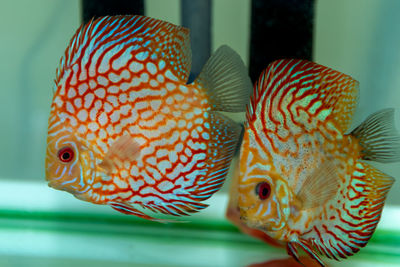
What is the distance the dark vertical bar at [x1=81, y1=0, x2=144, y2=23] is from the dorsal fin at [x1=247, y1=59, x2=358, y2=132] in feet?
1.63

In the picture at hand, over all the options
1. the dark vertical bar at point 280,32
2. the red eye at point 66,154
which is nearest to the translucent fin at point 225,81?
the red eye at point 66,154

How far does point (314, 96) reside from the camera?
0.79 meters

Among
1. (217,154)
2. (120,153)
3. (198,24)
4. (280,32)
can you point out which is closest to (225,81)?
(217,154)

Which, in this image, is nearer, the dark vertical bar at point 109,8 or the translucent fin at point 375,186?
the translucent fin at point 375,186

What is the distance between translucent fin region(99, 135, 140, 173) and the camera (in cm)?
73

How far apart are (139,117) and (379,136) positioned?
49 centimetres

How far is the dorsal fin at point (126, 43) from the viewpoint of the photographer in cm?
74

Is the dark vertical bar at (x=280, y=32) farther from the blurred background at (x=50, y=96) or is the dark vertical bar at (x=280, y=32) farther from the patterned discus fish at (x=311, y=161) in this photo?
the patterned discus fish at (x=311, y=161)

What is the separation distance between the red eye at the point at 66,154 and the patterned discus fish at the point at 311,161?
1.06 feet

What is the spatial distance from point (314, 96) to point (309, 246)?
300mm

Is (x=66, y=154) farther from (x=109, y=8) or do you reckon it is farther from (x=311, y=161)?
(x=109, y=8)

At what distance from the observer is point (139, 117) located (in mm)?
746

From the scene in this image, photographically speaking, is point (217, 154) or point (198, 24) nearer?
point (217, 154)

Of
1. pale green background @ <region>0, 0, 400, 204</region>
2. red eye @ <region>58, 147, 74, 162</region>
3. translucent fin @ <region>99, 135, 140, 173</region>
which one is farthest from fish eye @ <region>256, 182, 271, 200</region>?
pale green background @ <region>0, 0, 400, 204</region>
